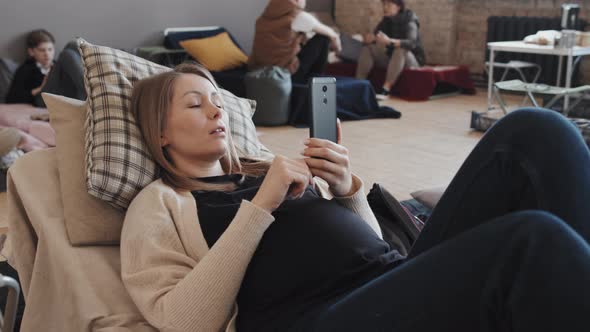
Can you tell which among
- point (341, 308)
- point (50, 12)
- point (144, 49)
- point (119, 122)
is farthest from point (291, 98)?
point (341, 308)

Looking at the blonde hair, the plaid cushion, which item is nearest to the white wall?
the plaid cushion

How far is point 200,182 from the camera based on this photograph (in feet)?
5.16

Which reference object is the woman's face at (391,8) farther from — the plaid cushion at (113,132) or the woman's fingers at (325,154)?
the woman's fingers at (325,154)

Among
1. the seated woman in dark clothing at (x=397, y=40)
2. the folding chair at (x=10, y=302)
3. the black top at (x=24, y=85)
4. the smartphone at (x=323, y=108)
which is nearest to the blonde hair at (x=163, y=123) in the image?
the smartphone at (x=323, y=108)

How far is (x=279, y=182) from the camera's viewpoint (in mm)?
1337

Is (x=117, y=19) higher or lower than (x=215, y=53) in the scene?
higher

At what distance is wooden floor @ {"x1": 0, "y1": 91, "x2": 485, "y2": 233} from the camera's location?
12.7ft

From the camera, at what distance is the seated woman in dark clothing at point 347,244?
3.34 ft

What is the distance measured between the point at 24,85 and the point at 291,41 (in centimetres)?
213

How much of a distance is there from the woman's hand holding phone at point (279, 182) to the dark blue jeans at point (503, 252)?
25cm

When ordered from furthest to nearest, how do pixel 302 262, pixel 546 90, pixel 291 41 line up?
pixel 291 41 → pixel 546 90 → pixel 302 262

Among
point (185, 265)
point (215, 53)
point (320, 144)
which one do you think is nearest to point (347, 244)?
point (320, 144)

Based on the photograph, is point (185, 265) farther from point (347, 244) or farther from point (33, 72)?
point (33, 72)

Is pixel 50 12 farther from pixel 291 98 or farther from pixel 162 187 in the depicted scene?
pixel 162 187
